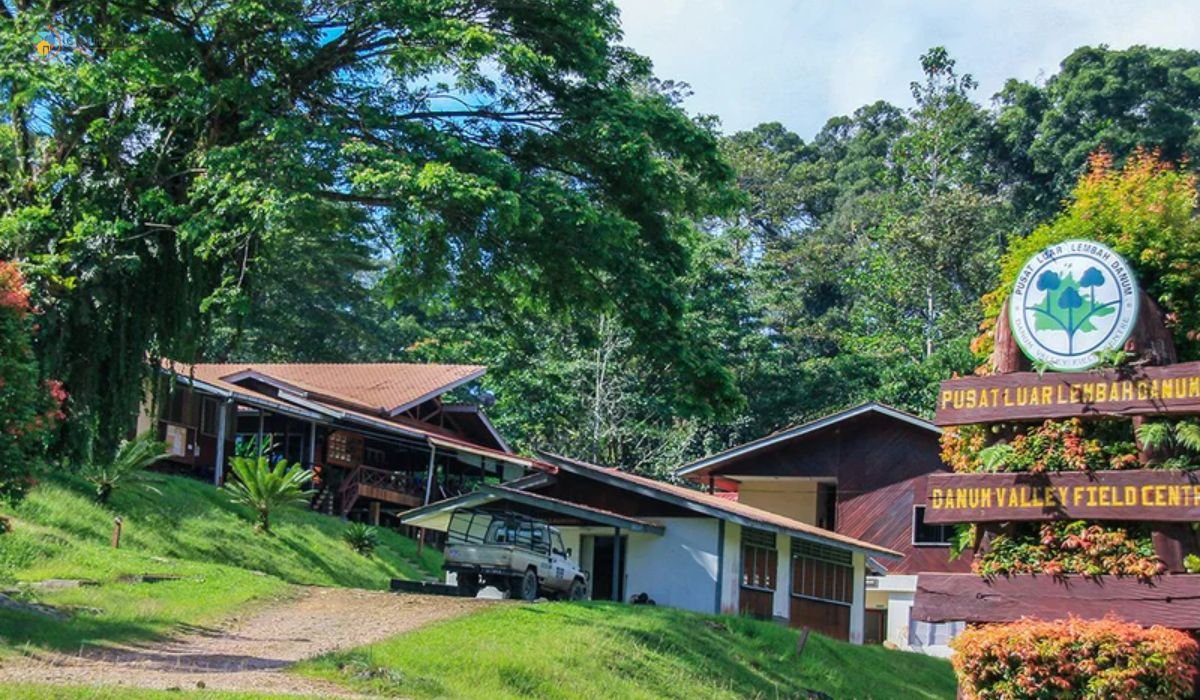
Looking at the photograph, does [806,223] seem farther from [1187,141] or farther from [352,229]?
[352,229]

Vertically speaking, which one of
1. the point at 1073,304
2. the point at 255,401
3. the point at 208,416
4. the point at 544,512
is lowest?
the point at 544,512

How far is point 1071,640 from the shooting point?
14.6 meters

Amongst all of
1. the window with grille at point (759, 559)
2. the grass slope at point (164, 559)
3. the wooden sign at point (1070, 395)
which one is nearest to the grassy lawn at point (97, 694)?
the grass slope at point (164, 559)

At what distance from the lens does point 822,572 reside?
36.2 m

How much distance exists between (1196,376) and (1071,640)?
280 centimetres

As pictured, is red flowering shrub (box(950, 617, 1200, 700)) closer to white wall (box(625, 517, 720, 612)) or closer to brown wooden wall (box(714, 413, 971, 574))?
white wall (box(625, 517, 720, 612))

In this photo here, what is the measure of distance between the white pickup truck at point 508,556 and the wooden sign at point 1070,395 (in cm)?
1433

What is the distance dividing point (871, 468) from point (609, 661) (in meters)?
20.2

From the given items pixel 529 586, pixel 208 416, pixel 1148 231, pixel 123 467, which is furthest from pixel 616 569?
pixel 1148 231

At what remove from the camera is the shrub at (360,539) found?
37.3 m

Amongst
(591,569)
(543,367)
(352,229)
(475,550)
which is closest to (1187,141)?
(543,367)

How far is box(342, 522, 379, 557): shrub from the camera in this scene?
37.3 m

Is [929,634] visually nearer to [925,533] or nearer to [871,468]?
[925,533]

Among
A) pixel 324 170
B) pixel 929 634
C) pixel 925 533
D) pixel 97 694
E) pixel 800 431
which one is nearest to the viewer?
pixel 97 694
